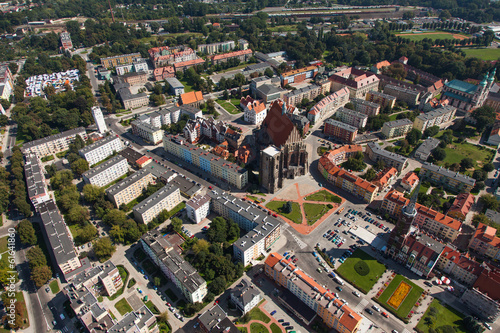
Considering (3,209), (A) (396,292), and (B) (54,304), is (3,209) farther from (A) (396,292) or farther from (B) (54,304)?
(A) (396,292)

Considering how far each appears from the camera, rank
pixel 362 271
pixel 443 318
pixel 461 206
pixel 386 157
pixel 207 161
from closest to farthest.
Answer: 1. pixel 443 318
2. pixel 362 271
3. pixel 461 206
4. pixel 207 161
5. pixel 386 157

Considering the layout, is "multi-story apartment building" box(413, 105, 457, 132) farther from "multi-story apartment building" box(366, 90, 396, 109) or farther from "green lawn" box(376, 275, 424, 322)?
"green lawn" box(376, 275, 424, 322)

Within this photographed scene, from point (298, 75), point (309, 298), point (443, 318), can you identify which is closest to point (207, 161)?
point (309, 298)

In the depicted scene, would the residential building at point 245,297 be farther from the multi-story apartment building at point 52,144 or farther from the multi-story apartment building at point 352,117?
the multi-story apartment building at point 52,144

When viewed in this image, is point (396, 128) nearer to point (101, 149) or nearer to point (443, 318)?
point (443, 318)

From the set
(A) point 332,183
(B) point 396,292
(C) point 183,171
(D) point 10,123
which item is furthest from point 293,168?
(D) point 10,123
